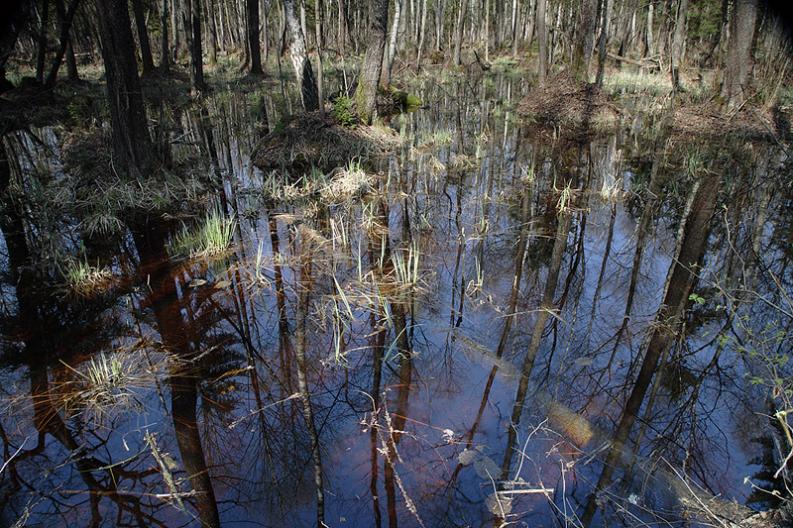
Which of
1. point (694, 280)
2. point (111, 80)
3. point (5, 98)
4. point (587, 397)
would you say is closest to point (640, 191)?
point (694, 280)

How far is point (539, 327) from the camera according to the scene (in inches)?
165

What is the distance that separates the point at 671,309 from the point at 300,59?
30.3 feet

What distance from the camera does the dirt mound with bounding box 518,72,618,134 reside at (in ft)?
41.3

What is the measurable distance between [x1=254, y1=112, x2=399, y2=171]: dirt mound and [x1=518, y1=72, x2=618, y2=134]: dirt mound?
18.2 ft

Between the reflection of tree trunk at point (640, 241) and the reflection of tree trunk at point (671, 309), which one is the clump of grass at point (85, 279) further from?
the reflection of tree trunk at point (640, 241)

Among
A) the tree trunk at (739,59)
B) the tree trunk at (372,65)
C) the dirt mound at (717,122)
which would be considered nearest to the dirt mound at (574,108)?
the dirt mound at (717,122)

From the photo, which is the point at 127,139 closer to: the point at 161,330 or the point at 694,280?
the point at 161,330

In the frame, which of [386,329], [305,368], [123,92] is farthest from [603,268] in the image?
[123,92]

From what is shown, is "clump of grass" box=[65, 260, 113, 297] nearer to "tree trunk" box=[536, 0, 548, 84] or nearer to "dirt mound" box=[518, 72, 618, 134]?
"dirt mound" box=[518, 72, 618, 134]

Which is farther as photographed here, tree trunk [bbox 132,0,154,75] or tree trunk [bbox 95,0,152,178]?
tree trunk [bbox 132,0,154,75]

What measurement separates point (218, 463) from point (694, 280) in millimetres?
4731

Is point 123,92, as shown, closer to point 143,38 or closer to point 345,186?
point 345,186

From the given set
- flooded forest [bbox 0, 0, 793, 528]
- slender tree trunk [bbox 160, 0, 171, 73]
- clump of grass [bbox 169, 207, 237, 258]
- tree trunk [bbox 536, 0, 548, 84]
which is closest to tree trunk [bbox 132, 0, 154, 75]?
slender tree trunk [bbox 160, 0, 171, 73]

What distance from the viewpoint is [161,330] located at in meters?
4.08
